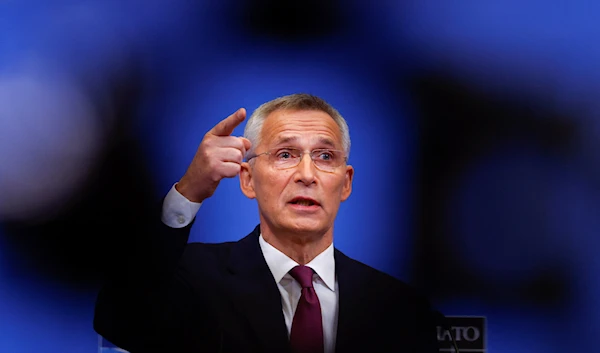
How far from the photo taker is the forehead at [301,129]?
226cm

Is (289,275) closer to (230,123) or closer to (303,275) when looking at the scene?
(303,275)

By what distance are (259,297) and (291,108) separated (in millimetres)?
580

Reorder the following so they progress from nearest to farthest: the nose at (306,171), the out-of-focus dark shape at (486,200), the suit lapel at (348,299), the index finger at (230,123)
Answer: the index finger at (230,123) < the nose at (306,171) < the suit lapel at (348,299) < the out-of-focus dark shape at (486,200)

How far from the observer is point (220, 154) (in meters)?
2.17

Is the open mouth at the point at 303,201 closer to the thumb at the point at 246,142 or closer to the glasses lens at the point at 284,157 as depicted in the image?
the glasses lens at the point at 284,157

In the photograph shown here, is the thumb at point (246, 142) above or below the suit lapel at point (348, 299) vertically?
above

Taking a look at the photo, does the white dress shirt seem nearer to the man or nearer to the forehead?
the man

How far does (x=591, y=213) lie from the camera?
8.20 feet

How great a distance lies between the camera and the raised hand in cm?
216

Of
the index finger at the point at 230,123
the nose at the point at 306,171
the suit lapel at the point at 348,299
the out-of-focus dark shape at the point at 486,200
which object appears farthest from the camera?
the out-of-focus dark shape at the point at 486,200

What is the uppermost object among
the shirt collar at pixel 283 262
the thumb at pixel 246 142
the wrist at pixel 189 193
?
the thumb at pixel 246 142

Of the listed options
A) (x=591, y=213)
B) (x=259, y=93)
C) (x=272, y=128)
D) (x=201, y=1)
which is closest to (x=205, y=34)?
(x=201, y=1)

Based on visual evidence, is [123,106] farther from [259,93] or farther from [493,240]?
[493,240]

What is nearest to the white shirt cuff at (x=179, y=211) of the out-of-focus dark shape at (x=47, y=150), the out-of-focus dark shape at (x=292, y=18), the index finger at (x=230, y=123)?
the index finger at (x=230, y=123)
